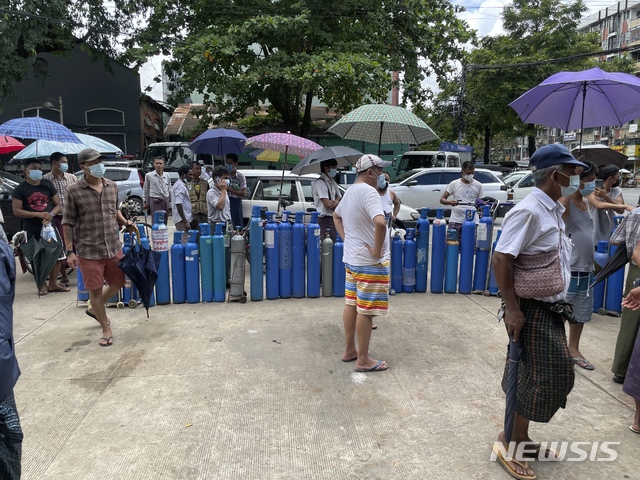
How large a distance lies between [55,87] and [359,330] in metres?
26.4

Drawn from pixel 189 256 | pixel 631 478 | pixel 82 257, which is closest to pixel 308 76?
pixel 189 256

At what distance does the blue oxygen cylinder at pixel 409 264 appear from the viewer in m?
5.86

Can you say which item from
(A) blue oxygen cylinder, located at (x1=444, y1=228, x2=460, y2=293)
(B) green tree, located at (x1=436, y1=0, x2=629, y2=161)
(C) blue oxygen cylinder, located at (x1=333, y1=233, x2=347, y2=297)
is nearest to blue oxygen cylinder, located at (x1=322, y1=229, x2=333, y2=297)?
(C) blue oxygen cylinder, located at (x1=333, y1=233, x2=347, y2=297)

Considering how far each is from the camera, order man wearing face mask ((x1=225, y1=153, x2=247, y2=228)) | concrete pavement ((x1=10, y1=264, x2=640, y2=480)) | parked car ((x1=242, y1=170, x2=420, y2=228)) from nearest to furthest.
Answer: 1. concrete pavement ((x1=10, y1=264, x2=640, y2=480))
2. man wearing face mask ((x1=225, y1=153, x2=247, y2=228))
3. parked car ((x1=242, y1=170, x2=420, y2=228))

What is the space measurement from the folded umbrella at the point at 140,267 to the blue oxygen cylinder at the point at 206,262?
790mm

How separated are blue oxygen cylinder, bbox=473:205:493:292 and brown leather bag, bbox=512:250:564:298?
3.41 meters

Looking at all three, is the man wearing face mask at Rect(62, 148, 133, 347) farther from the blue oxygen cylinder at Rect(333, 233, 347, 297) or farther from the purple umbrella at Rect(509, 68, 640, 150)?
the purple umbrella at Rect(509, 68, 640, 150)

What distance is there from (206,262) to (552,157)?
13.0 feet

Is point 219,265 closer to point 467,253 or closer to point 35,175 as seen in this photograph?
point 35,175

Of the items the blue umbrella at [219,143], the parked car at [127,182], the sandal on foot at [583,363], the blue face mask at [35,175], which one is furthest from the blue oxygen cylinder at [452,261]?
the parked car at [127,182]

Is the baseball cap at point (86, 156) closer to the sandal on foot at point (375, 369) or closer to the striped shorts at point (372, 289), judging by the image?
the striped shorts at point (372, 289)

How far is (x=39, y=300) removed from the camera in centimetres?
584

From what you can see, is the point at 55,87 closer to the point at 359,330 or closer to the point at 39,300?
the point at 39,300

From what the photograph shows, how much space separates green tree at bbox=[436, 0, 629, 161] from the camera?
25.7m
